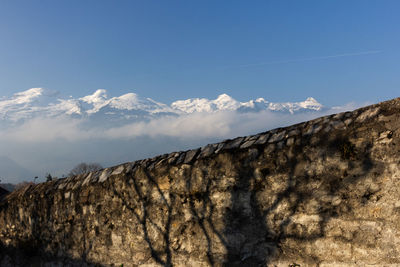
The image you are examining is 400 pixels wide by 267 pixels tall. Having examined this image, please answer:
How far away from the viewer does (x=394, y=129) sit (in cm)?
284

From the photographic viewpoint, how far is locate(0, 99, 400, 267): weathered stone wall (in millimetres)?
2941

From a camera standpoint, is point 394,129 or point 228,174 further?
point 228,174

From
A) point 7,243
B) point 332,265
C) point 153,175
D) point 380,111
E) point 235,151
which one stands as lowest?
point 7,243

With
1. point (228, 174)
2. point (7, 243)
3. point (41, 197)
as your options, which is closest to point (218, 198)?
point (228, 174)

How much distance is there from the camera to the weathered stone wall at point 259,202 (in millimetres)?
2941

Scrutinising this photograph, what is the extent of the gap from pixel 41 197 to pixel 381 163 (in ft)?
19.3

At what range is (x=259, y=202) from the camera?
11.7ft

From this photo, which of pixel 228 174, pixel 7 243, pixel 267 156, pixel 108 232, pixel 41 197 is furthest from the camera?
pixel 7 243

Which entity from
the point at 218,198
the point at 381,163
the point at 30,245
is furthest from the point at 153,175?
the point at 30,245

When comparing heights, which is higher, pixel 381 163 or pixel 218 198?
pixel 381 163

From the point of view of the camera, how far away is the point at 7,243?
6.56 meters

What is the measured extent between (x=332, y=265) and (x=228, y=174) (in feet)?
4.76

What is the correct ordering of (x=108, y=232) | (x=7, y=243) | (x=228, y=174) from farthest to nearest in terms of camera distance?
(x=7, y=243) → (x=108, y=232) → (x=228, y=174)

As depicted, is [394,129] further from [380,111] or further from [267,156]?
[267,156]
